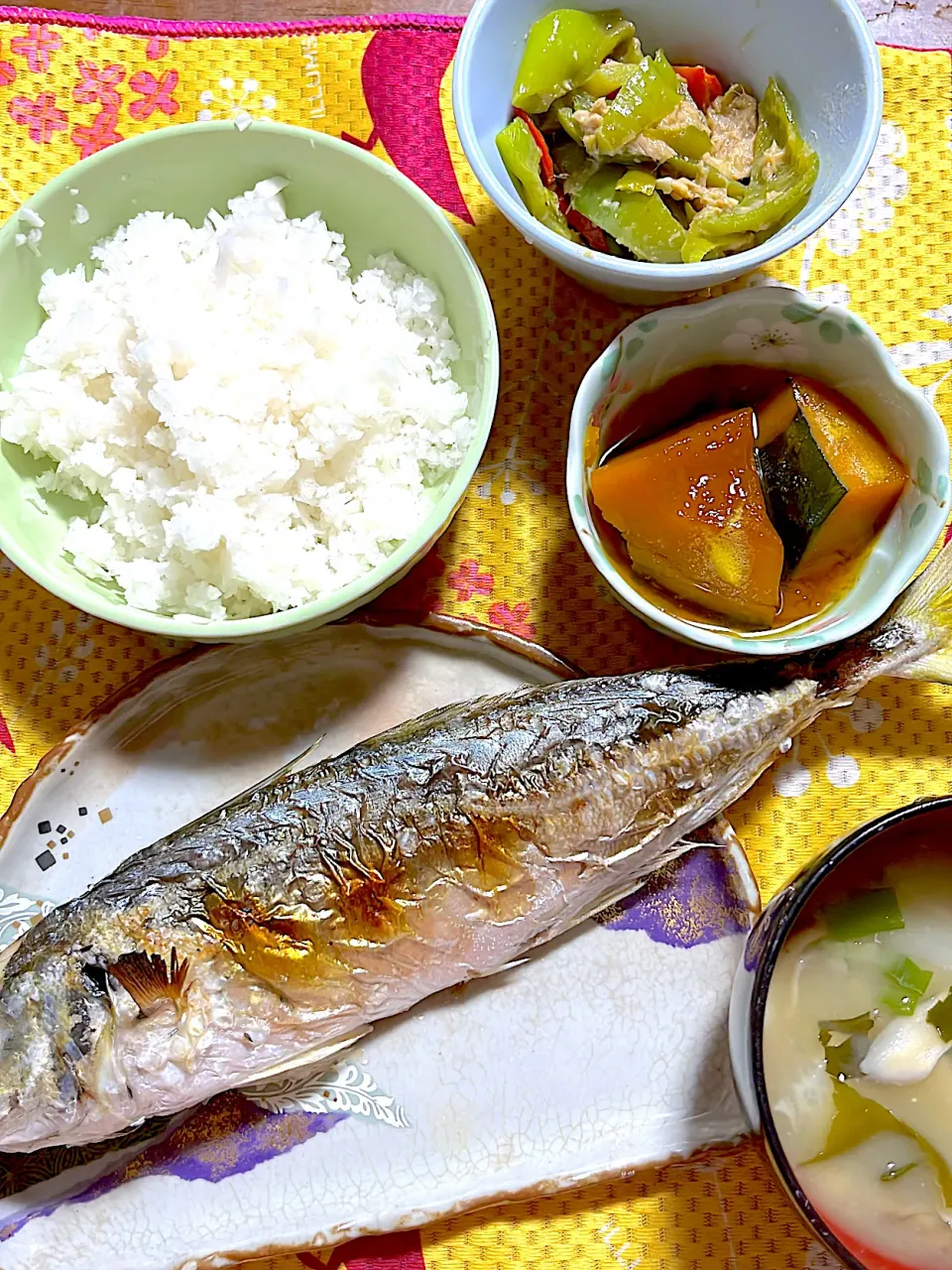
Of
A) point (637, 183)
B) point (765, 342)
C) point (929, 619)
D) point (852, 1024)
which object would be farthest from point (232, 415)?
point (852, 1024)

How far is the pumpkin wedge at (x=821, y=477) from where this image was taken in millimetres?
1271

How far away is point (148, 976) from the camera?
3.75 ft

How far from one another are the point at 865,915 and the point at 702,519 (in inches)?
19.1

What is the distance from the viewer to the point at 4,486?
4.29ft

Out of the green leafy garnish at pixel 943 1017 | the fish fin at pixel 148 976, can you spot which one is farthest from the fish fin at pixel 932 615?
the fish fin at pixel 148 976

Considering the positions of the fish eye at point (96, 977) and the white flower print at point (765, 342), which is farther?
the white flower print at point (765, 342)

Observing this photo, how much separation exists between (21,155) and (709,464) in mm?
1067

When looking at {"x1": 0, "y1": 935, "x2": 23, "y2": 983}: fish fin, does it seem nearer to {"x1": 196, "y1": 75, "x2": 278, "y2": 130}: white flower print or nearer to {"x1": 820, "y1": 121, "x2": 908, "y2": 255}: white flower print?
{"x1": 196, "y1": 75, "x2": 278, "y2": 130}: white flower print

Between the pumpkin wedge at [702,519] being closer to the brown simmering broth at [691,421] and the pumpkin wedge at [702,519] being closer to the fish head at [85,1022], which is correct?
the brown simmering broth at [691,421]

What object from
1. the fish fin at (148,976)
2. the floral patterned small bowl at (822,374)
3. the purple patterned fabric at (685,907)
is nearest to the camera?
the fish fin at (148,976)

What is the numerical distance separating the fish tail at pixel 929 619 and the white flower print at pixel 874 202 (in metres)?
0.50

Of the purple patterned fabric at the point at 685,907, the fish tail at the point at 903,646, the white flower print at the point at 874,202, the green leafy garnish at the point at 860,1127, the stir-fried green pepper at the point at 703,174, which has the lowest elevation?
the green leafy garnish at the point at 860,1127

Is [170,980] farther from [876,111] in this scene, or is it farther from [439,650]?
[876,111]

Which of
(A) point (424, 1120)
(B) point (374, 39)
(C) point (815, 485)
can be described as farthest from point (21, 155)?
(A) point (424, 1120)
